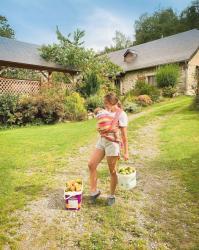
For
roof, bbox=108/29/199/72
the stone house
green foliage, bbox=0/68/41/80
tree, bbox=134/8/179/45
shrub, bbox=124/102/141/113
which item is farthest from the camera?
tree, bbox=134/8/179/45

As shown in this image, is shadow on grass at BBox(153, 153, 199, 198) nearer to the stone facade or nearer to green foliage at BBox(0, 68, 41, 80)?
the stone facade

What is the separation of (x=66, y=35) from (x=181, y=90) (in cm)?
984

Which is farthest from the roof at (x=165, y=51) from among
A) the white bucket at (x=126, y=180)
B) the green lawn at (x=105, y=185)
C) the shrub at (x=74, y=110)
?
the white bucket at (x=126, y=180)

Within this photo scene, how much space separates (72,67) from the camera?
2156 cm

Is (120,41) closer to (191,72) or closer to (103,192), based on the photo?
(191,72)

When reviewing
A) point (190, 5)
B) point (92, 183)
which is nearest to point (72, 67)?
point (92, 183)

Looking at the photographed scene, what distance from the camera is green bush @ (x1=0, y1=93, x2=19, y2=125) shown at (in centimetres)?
1378

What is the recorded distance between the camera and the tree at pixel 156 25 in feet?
158

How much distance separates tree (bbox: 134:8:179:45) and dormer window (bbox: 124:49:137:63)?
69.3 ft

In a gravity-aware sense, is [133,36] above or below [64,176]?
above

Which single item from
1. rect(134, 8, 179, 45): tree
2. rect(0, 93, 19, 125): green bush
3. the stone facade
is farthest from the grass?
rect(134, 8, 179, 45): tree

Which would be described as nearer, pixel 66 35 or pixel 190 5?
pixel 66 35

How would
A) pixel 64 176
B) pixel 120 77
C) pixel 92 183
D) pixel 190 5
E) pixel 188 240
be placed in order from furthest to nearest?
pixel 190 5 < pixel 120 77 < pixel 64 176 < pixel 92 183 < pixel 188 240

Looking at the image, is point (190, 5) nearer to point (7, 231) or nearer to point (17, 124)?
point (17, 124)
